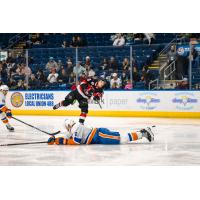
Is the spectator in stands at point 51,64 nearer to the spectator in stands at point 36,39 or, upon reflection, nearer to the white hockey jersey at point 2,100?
the spectator in stands at point 36,39

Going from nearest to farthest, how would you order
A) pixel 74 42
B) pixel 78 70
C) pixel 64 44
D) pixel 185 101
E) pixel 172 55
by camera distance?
pixel 185 101 < pixel 172 55 < pixel 78 70 < pixel 74 42 < pixel 64 44

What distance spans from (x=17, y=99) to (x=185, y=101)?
4898mm

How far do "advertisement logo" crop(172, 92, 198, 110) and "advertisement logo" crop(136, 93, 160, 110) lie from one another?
1.57ft

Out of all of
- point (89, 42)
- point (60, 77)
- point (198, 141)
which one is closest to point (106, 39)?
point (89, 42)

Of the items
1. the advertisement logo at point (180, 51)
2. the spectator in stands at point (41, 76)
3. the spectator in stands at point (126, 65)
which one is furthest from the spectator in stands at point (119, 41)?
the spectator in stands at point (41, 76)

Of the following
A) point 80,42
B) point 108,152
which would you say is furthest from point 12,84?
point 108,152

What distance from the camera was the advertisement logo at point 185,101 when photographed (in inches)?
428

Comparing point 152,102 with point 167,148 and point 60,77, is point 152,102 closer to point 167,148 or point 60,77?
point 60,77

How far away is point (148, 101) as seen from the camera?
1130 centimetres

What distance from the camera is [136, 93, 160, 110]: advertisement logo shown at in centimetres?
1124

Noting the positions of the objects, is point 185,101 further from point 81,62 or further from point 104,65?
point 81,62

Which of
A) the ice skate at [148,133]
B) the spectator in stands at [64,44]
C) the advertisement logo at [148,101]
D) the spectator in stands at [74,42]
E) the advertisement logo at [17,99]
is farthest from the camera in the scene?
the spectator in stands at [64,44]

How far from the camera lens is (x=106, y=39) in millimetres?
13383

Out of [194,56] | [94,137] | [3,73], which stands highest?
[194,56]
